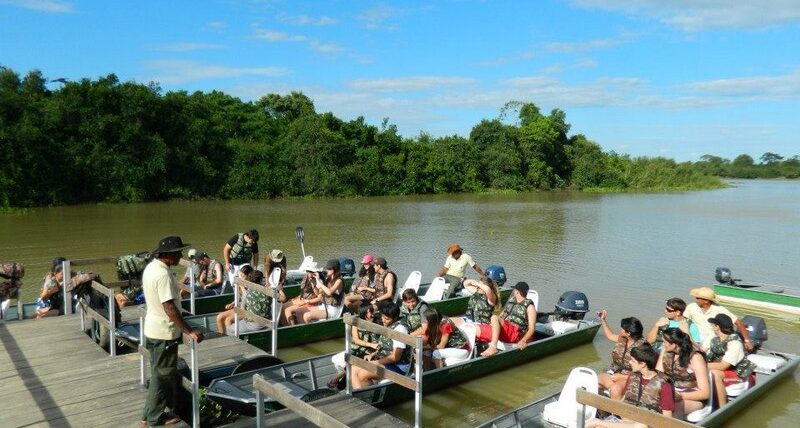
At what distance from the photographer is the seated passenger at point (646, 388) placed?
222 inches

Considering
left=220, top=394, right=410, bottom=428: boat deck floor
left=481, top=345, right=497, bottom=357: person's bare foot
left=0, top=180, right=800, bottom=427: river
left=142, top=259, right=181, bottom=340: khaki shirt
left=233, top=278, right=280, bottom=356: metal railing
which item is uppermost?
left=142, top=259, right=181, bottom=340: khaki shirt

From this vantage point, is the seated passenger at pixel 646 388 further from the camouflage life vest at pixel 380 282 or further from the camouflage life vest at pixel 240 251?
the camouflage life vest at pixel 240 251

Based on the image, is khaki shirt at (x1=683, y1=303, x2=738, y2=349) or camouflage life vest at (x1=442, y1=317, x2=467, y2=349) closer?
khaki shirt at (x1=683, y1=303, x2=738, y2=349)

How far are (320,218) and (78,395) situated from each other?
27.7m

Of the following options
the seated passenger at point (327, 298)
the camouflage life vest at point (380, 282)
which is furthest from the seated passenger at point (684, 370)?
the seated passenger at point (327, 298)

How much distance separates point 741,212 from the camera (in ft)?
130

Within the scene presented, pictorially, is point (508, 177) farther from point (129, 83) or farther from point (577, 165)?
point (129, 83)

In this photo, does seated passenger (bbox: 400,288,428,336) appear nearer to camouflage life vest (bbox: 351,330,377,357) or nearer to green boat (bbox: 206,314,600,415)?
camouflage life vest (bbox: 351,330,377,357)

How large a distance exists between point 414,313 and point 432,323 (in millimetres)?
296

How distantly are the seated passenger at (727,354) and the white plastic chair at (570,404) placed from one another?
1744mm

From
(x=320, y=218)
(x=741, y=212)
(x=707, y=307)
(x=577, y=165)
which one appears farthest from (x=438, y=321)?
(x=577, y=165)

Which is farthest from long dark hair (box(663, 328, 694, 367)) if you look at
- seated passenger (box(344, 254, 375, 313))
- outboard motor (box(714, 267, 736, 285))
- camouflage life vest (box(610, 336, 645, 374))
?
outboard motor (box(714, 267, 736, 285))

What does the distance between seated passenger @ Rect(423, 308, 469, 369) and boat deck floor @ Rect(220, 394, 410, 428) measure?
70.1 inches

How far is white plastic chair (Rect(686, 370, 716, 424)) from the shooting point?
6.51 m
